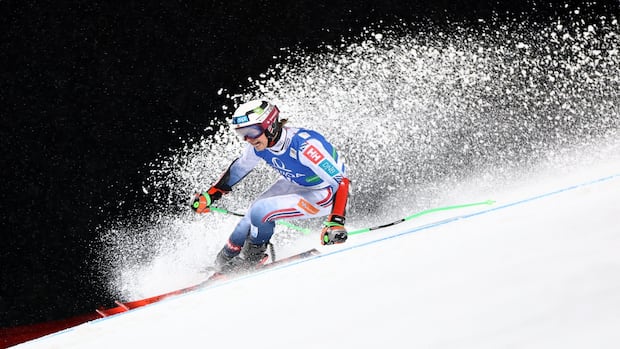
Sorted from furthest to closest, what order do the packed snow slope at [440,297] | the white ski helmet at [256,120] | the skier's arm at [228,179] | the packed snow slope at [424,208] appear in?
the skier's arm at [228,179], the white ski helmet at [256,120], the packed snow slope at [424,208], the packed snow slope at [440,297]

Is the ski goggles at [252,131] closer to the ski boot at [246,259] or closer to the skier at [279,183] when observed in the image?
the skier at [279,183]

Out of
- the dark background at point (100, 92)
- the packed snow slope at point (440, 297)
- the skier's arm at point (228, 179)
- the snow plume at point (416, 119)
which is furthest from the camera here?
the dark background at point (100, 92)

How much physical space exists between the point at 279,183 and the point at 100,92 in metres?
1.91

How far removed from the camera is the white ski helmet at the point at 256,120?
2512 mm

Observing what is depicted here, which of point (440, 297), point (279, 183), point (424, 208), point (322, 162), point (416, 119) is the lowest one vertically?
point (440, 297)

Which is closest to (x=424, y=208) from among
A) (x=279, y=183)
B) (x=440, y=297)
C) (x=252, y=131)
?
(x=279, y=183)

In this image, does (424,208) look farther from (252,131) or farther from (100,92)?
(100,92)

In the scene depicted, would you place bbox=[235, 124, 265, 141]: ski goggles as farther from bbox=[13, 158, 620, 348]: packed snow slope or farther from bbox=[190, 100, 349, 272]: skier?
bbox=[13, 158, 620, 348]: packed snow slope

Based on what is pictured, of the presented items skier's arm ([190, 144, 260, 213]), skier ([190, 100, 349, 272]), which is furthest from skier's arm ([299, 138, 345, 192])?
skier's arm ([190, 144, 260, 213])

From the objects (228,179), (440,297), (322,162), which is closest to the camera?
(440,297)

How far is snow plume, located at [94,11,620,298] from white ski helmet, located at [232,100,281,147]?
106 cm

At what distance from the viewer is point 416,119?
13.8 ft

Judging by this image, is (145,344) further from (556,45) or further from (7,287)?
(556,45)

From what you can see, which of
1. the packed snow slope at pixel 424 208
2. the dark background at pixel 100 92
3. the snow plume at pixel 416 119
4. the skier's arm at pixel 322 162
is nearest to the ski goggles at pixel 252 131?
the skier's arm at pixel 322 162
